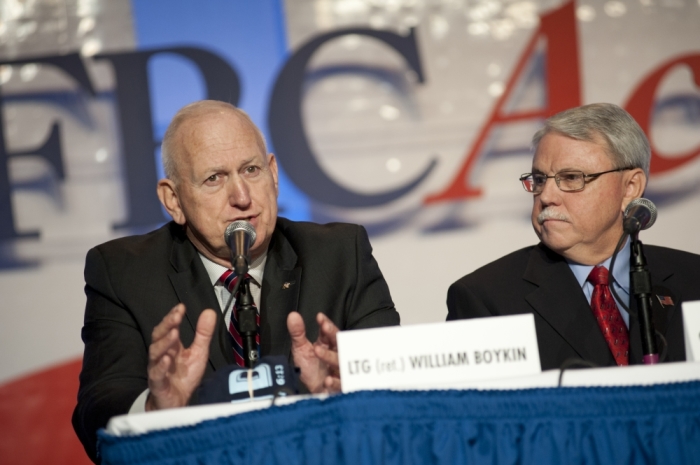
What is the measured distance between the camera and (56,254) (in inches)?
170

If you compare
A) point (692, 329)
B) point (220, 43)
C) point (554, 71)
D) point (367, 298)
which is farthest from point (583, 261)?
point (220, 43)

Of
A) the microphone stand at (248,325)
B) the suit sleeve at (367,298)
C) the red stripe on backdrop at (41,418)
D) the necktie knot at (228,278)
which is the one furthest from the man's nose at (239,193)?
the red stripe on backdrop at (41,418)

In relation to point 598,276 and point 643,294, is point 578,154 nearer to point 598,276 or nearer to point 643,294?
point 598,276

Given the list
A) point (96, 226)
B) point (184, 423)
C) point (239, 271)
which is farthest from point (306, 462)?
point (96, 226)

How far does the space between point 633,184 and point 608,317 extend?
53cm

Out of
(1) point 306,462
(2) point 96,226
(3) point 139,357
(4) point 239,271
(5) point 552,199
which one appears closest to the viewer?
(1) point 306,462

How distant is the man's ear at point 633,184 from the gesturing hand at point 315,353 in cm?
141

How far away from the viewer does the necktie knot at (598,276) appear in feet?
9.33

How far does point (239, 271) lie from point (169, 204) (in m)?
0.90

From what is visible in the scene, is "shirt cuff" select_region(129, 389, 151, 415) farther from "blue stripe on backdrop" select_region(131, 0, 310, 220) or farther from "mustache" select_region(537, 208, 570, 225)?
"blue stripe on backdrop" select_region(131, 0, 310, 220)

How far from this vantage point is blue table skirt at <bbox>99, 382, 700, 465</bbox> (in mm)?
1604

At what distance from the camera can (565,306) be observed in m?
2.82

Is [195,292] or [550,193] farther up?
[550,193]

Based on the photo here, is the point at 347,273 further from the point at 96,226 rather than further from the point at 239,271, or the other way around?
the point at 96,226
